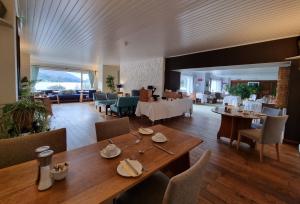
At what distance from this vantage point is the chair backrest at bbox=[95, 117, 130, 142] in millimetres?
1630

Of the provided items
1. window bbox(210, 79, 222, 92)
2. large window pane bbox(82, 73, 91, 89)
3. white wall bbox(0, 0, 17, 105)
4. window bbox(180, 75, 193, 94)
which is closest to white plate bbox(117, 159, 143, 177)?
white wall bbox(0, 0, 17, 105)

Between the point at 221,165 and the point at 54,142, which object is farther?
the point at 221,165

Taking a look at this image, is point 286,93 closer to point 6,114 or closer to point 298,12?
point 298,12

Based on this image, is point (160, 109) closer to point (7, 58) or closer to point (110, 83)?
point (7, 58)

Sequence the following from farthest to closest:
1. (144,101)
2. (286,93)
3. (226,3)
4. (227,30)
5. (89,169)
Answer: (144,101)
(286,93)
(227,30)
(226,3)
(89,169)

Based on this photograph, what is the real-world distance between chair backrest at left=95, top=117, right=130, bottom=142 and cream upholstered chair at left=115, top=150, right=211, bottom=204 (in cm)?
65

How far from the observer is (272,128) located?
8.35ft

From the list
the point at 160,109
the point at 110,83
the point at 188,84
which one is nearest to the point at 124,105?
the point at 160,109

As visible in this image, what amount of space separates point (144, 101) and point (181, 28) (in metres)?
2.42

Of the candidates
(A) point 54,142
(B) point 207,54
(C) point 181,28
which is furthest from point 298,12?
(A) point 54,142

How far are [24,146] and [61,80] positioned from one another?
1039 centimetres

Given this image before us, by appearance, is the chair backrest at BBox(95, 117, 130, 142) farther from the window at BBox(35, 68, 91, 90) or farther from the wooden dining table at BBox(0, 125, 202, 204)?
the window at BBox(35, 68, 91, 90)

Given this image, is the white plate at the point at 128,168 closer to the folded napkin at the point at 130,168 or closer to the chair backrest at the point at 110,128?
the folded napkin at the point at 130,168

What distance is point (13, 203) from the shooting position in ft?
2.29
